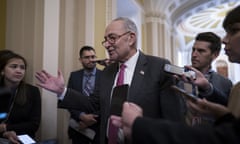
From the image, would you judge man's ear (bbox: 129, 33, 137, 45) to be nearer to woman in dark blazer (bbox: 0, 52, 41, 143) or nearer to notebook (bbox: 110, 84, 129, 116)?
notebook (bbox: 110, 84, 129, 116)

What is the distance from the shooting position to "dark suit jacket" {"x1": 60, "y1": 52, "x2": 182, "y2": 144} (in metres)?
2.00

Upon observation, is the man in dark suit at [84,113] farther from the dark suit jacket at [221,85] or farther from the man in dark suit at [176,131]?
the man in dark suit at [176,131]

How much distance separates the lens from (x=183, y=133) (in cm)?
92

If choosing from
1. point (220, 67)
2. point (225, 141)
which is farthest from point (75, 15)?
point (220, 67)

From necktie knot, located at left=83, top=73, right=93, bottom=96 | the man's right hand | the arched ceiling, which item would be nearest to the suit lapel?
the man's right hand

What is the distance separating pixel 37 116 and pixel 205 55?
168cm

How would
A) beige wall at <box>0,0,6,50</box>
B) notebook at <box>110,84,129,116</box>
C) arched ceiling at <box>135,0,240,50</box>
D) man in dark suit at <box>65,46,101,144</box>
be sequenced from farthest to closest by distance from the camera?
arched ceiling at <box>135,0,240,50</box> < beige wall at <box>0,0,6,50</box> < man in dark suit at <box>65,46,101,144</box> < notebook at <box>110,84,129,116</box>

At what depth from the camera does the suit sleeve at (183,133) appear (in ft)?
2.90

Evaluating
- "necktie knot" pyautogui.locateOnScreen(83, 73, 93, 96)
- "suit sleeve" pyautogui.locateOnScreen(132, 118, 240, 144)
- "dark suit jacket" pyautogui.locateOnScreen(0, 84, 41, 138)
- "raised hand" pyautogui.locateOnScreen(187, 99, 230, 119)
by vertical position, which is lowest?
"dark suit jacket" pyautogui.locateOnScreen(0, 84, 41, 138)

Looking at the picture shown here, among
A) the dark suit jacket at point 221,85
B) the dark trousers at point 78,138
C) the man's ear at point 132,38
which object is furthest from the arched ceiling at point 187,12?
the man's ear at point 132,38

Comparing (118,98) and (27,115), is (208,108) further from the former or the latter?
(27,115)

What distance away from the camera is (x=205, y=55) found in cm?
260

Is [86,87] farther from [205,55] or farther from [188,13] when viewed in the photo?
[188,13]

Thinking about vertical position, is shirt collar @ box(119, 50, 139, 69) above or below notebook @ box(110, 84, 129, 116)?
above
